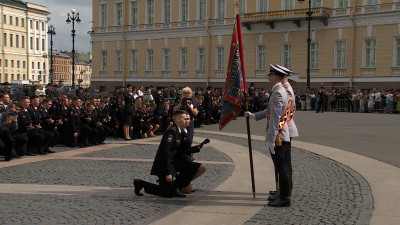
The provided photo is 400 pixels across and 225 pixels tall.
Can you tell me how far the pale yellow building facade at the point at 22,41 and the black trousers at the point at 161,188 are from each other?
300 feet

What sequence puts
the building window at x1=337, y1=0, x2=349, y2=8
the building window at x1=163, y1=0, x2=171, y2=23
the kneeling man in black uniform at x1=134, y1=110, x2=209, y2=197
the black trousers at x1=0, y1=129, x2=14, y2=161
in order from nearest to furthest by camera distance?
1. the kneeling man in black uniform at x1=134, y1=110, x2=209, y2=197
2. the black trousers at x1=0, y1=129, x2=14, y2=161
3. the building window at x1=337, y1=0, x2=349, y2=8
4. the building window at x1=163, y1=0, x2=171, y2=23

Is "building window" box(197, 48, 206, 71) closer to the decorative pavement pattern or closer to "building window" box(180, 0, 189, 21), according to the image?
"building window" box(180, 0, 189, 21)

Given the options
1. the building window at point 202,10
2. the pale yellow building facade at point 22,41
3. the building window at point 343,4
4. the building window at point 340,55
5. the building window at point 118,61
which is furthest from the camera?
the pale yellow building facade at point 22,41

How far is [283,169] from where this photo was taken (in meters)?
7.64

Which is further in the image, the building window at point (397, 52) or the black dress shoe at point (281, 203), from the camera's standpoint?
the building window at point (397, 52)

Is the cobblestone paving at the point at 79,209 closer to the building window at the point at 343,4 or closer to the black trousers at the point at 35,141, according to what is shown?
the black trousers at the point at 35,141

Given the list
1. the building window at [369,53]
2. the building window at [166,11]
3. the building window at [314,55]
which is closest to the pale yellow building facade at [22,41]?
the building window at [166,11]

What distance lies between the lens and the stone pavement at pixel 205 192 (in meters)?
7.04

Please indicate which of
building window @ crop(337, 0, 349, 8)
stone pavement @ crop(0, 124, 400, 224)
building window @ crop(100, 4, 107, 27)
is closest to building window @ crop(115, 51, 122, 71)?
building window @ crop(100, 4, 107, 27)

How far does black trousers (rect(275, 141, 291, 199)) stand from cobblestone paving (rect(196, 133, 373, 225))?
29 centimetres

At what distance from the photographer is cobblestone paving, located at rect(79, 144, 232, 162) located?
511 inches

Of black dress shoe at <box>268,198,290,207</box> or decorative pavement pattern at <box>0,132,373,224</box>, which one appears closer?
decorative pavement pattern at <box>0,132,373,224</box>

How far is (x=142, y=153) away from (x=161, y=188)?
5718 mm

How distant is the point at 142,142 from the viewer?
1653 centimetres
